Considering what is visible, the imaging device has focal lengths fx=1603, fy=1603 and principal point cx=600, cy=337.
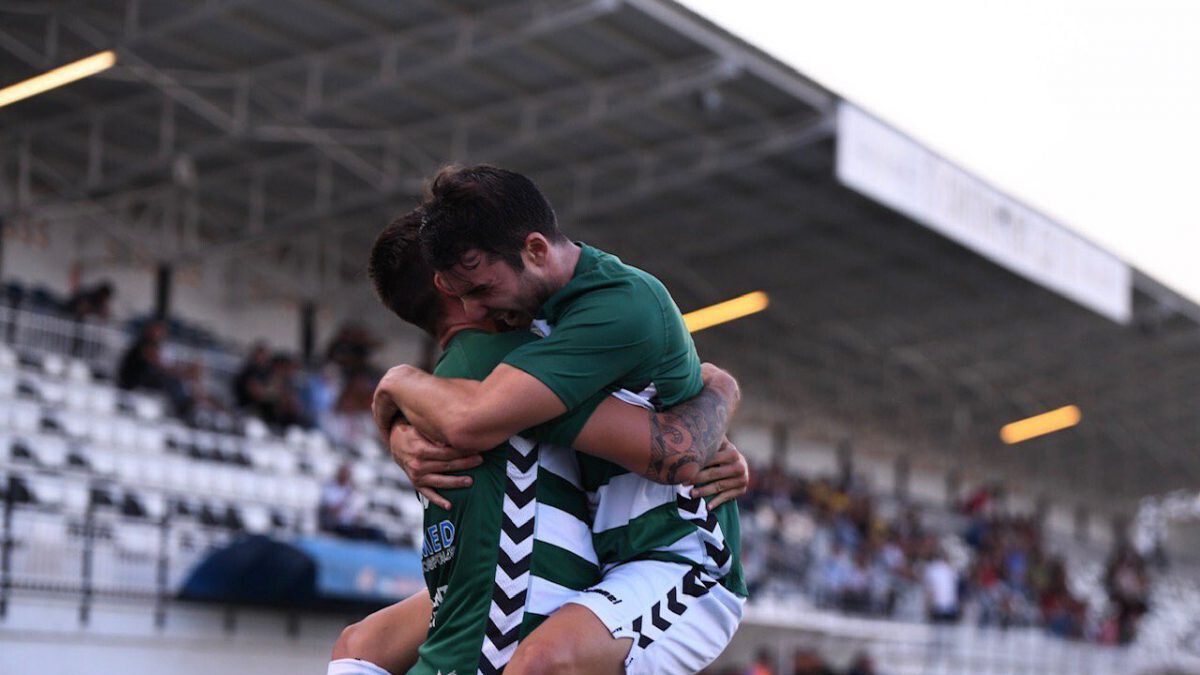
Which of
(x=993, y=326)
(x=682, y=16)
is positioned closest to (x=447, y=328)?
(x=682, y=16)

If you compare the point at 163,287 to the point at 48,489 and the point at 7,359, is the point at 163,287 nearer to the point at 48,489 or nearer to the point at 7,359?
the point at 7,359

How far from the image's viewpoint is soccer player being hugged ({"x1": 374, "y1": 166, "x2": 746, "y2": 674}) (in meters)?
3.26

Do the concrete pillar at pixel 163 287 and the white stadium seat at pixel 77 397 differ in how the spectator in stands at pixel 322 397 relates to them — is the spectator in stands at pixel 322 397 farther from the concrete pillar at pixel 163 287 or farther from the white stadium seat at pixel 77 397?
the white stadium seat at pixel 77 397

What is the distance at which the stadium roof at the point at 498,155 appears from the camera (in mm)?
16656

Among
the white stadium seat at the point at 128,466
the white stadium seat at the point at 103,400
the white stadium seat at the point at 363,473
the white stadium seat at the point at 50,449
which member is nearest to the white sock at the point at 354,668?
the white stadium seat at the point at 50,449

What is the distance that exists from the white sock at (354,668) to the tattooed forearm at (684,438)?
3.10ft

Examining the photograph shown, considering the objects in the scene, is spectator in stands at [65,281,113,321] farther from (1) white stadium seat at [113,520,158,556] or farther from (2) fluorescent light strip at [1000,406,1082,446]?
(2) fluorescent light strip at [1000,406,1082,446]

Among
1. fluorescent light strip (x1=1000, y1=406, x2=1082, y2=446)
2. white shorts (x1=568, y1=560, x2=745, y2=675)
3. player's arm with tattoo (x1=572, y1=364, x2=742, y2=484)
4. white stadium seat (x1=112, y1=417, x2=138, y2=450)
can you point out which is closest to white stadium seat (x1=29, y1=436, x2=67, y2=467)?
white stadium seat (x1=112, y1=417, x2=138, y2=450)

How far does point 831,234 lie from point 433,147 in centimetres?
629

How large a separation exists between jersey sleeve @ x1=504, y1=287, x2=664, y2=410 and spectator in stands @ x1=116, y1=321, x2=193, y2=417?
42.6ft

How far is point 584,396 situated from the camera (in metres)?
3.28

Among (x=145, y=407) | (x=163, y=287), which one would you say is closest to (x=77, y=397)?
(x=145, y=407)

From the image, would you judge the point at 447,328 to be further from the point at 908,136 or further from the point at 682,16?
the point at 908,136

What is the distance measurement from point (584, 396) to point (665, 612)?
1.66ft
